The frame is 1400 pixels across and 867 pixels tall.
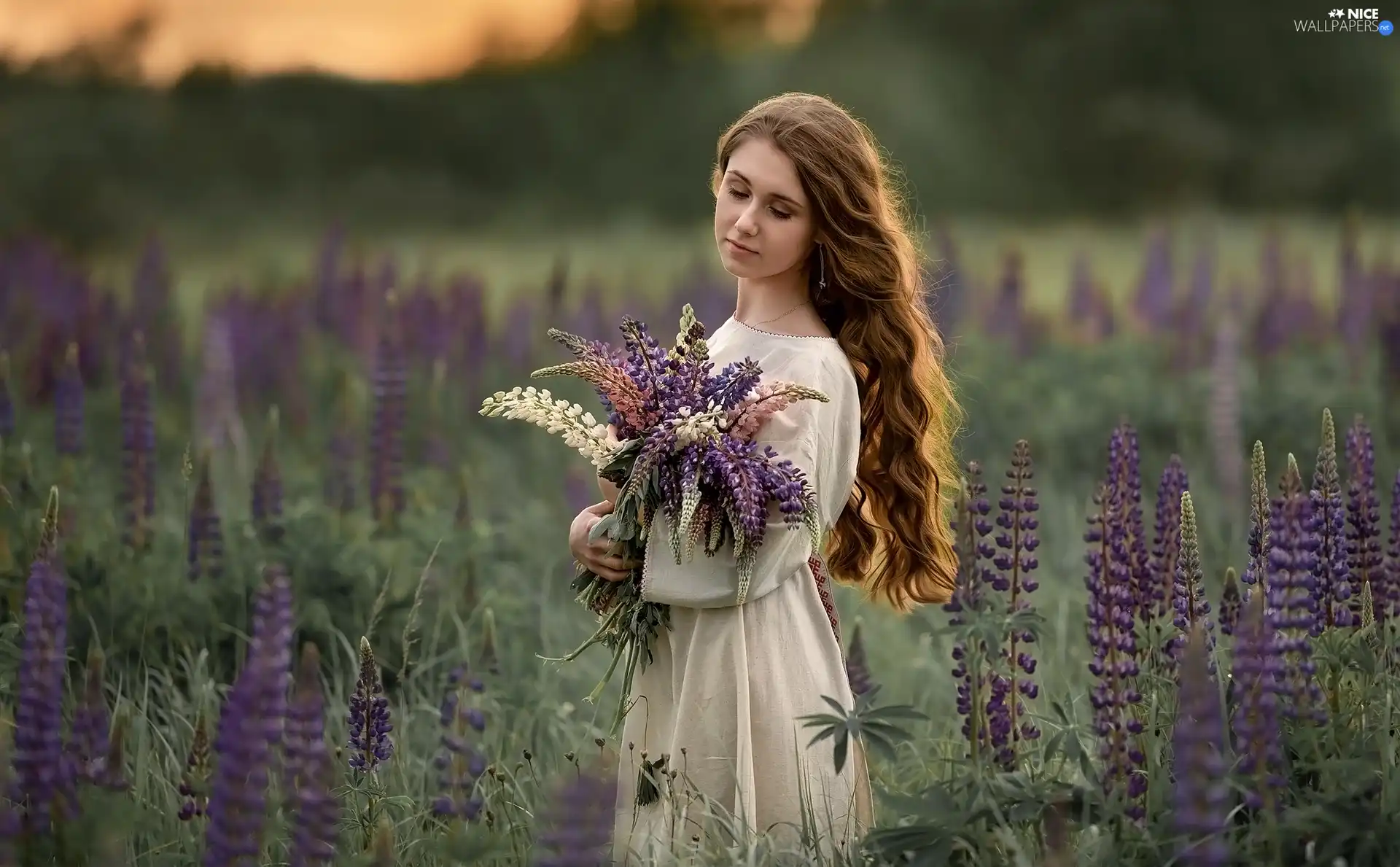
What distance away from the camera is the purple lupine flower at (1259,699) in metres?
2.25

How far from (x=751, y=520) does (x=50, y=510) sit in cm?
129

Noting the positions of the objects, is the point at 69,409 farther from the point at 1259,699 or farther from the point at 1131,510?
the point at 1259,699

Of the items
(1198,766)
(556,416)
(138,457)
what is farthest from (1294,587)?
(138,457)

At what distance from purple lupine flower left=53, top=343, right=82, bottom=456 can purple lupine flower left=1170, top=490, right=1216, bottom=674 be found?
11.7ft

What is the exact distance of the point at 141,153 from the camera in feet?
47.6

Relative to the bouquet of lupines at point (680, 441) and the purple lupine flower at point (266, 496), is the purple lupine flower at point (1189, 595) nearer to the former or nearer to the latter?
the bouquet of lupines at point (680, 441)

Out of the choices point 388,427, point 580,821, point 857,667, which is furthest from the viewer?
point 388,427

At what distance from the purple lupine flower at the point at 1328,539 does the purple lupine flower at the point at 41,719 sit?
2312mm

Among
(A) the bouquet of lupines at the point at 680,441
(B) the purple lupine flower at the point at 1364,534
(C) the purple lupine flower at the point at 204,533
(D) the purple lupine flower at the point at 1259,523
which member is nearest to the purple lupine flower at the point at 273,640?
(A) the bouquet of lupines at the point at 680,441

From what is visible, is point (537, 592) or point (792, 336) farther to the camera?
point (537, 592)

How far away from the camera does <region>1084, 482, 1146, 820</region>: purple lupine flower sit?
2586 millimetres

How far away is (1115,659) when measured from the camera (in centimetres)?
260

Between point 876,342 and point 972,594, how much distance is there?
83 cm

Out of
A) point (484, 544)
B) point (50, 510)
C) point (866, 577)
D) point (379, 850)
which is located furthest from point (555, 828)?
point (484, 544)
